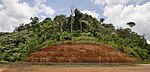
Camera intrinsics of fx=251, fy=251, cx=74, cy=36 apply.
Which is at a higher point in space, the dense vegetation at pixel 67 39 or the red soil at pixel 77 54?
the dense vegetation at pixel 67 39

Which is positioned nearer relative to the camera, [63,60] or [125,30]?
[63,60]

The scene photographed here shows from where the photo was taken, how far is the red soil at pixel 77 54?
37.6m

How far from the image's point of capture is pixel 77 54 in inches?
1502

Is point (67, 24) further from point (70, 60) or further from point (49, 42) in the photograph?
point (70, 60)

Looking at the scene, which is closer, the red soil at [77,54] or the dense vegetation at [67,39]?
the red soil at [77,54]

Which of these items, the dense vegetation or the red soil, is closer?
the red soil

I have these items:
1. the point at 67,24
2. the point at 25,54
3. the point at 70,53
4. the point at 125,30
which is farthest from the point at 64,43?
the point at 125,30

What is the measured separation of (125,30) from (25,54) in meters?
37.1

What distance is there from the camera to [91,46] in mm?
40094

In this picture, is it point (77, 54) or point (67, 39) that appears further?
point (67, 39)

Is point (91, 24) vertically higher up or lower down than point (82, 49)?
higher up

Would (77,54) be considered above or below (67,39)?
below

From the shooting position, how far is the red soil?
37.6 m

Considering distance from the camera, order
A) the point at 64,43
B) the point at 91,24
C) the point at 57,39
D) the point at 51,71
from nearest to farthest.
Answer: the point at 51,71
the point at 64,43
the point at 57,39
the point at 91,24
